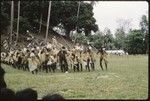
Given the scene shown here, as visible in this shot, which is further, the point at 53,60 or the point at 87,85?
the point at 53,60

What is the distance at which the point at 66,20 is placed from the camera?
137 inches

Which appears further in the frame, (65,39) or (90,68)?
(90,68)

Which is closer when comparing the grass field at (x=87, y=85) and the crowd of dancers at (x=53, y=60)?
the grass field at (x=87, y=85)

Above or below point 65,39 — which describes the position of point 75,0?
above

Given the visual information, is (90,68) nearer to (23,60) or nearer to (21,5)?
(23,60)

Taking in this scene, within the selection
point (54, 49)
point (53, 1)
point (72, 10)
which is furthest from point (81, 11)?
point (54, 49)

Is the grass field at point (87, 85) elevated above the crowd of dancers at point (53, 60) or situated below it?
below

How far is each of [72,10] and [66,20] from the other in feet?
0.29

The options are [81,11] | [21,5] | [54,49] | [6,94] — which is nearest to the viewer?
[6,94]

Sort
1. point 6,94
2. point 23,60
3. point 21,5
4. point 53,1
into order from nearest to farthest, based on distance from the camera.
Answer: point 6,94 → point 21,5 → point 53,1 → point 23,60

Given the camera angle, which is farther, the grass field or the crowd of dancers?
the crowd of dancers

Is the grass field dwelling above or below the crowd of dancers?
below

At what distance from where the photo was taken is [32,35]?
3396 mm

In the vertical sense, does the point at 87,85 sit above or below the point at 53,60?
below
